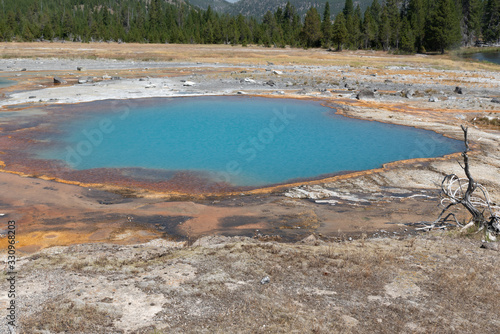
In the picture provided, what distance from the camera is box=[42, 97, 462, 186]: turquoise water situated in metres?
18.0

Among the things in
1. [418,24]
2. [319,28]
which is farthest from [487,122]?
[319,28]

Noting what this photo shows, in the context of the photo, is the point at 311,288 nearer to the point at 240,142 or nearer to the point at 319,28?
the point at 240,142

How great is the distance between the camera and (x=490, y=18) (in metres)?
114

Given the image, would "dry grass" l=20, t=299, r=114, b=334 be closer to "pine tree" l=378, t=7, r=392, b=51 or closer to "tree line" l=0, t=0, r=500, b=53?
"tree line" l=0, t=0, r=500, b=53

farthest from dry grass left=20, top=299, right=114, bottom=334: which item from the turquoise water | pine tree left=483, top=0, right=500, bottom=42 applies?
pine tree left=483, top=0, right=500, bottom=42

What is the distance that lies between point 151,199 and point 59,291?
6.48 meters

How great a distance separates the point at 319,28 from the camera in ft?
336

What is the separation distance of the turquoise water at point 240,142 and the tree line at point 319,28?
224ft

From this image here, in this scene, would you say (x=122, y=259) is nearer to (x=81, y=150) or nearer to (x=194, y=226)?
(x=194, y=226)

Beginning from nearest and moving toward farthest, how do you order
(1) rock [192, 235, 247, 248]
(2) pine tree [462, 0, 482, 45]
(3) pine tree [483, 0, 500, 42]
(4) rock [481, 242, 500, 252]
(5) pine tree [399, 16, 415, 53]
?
(4) rock [481, 242, 500, 252] → (1) rock [192, 235, 247, 248] → (5) pine tree [399, 16, 415, 53] → (2) pine tree [462, 0, 482, 45] → (3) pine tree [483, 0, 500, 42]

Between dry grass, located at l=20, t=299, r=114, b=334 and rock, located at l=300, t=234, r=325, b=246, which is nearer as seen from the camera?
dry grass, located at l=20, t=299, r=114, b=334

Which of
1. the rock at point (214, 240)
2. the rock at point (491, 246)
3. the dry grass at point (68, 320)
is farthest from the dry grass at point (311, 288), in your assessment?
the rock at point (214, 240)

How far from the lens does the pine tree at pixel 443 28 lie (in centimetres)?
8238

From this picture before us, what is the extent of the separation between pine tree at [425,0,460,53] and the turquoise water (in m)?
65.7
